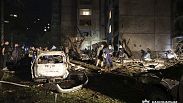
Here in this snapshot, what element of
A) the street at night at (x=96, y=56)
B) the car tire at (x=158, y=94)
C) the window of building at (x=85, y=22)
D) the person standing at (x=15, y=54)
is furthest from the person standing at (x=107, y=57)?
the window of building at (x=85, y=22)

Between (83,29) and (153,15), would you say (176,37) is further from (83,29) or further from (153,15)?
(83,29)

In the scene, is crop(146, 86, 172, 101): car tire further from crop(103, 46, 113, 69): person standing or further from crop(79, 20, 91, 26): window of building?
crop(79, 20, 91, 26): window of building

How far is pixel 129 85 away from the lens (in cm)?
1534

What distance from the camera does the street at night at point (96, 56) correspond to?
476 inches

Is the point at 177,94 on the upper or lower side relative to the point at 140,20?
lower

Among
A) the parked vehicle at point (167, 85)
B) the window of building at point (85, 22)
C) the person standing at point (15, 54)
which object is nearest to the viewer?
the parked vehicle at point (167, 85)

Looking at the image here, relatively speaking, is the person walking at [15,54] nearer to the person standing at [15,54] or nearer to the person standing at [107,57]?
the person standing at [15,54]

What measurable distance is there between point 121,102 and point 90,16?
66673 mm

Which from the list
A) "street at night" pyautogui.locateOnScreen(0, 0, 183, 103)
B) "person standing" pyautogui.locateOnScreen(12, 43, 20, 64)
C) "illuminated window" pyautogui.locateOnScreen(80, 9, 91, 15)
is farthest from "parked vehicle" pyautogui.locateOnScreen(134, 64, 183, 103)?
"illuminated window" pyautogui.locateOnScreen(80, 9, 91, 15)

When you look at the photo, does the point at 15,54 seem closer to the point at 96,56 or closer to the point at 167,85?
the point at 96,56

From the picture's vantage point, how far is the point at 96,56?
83.1 feet

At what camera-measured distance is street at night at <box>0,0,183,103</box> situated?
12.1 metres

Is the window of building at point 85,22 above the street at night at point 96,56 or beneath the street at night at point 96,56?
above

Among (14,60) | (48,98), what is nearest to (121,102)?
(48,98)
